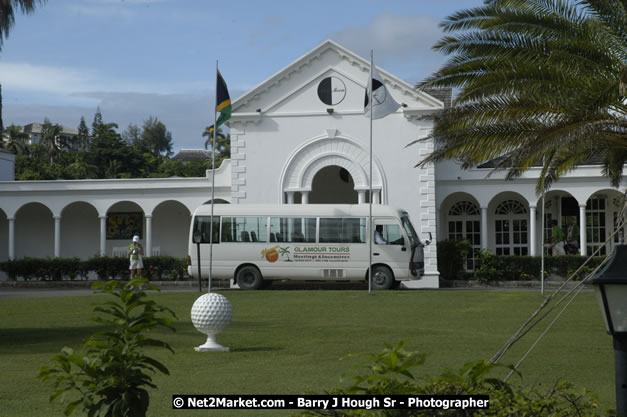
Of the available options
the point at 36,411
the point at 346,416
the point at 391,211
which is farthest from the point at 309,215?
the point at 346,416

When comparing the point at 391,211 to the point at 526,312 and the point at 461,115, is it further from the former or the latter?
the point at 461,115

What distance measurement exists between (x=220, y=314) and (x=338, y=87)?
67.7 feet

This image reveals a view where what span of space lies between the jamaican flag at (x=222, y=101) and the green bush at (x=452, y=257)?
11.1 m

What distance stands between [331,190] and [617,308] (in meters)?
32.4

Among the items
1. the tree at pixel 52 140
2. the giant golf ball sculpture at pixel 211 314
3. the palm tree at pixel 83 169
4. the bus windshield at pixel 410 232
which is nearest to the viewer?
the giant golf ball sculpture at pixel 211 314

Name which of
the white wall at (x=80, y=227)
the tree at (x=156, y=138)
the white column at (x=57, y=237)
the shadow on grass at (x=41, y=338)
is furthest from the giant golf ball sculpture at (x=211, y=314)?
the tree at (x=156, y=138)

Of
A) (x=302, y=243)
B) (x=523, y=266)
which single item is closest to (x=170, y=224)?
(x=302, y=243)

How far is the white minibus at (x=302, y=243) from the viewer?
26453 mm

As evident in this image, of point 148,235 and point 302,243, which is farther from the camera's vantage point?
point 148,235

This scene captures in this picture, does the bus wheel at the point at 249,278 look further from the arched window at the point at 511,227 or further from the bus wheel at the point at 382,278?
the arched window at the point at 511,227

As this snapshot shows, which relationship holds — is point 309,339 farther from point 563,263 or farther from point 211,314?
point 563,263

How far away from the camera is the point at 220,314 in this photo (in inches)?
476

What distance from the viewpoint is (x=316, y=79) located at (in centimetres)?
3167

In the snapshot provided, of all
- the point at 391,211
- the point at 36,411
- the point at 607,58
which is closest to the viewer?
the point at 36,411
